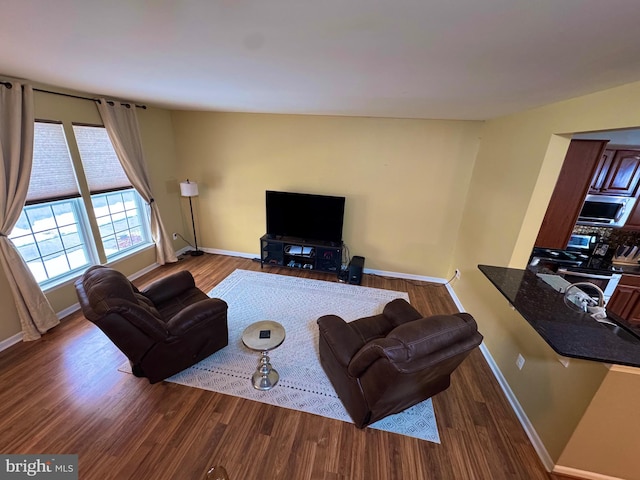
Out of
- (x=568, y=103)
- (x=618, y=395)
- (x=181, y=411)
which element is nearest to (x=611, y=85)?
(x=568, y=103)

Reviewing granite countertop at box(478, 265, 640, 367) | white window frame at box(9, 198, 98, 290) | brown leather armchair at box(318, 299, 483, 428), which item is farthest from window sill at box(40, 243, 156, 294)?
granite countertop at box(478, 265, 640, 367)

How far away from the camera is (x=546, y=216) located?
8.18 feet

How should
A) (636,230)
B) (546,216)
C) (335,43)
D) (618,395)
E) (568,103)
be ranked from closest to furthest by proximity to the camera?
(335,43)
(618,395)
(568,103)
(546,216)
(636,230)

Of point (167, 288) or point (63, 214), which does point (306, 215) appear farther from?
point (63, 214)

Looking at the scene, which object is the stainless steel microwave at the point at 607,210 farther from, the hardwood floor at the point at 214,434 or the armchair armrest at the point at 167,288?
the armchair armrest at the point at 167,288

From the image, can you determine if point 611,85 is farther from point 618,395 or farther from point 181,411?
point 181,411

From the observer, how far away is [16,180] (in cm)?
234

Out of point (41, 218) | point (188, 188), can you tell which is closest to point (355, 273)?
point (188, 188)

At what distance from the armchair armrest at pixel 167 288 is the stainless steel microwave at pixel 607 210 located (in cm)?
449

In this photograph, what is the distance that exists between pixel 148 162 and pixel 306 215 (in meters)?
2.56

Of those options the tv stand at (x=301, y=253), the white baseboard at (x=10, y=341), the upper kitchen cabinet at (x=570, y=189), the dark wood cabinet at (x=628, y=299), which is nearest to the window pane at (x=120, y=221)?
the white baseboard at (x=10, y=341)

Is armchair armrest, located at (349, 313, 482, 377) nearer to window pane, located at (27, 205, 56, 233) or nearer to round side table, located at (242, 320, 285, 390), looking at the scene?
round side table, located at (242, 320, 285, 390)

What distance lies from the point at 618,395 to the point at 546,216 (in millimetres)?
1608

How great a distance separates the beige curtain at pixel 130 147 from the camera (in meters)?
3.16
